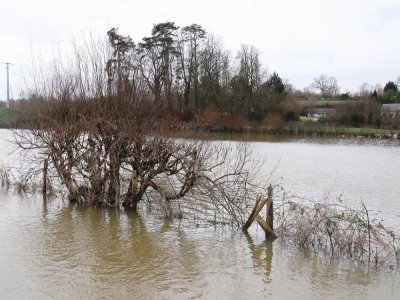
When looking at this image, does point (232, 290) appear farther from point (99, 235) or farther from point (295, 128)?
point (295, 128)

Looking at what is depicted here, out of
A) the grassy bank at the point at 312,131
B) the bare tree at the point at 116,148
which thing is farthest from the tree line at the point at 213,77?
the bare tree at the point at 116,148

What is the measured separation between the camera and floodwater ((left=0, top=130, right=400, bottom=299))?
7121 millimetres

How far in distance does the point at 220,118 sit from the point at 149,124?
35.6 metres

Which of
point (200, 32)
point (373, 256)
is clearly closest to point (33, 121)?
point (373, 256)

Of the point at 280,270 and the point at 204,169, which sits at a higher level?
the point at 204,169

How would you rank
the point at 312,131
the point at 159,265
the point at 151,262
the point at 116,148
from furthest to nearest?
the point at 312,131 → the point at 116,148 → the point at 151,262 → the point at 159,265

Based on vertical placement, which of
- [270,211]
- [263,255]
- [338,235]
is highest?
[270,211]

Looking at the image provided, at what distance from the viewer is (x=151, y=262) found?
331 inches

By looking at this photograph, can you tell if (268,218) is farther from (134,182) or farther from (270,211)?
(134,182)

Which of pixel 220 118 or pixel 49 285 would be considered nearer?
pixel 49 285

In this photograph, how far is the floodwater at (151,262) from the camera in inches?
280

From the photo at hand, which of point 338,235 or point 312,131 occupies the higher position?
point 312,131

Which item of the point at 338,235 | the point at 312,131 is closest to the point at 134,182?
the point at 338,235

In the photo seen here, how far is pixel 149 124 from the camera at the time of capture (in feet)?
38.2
